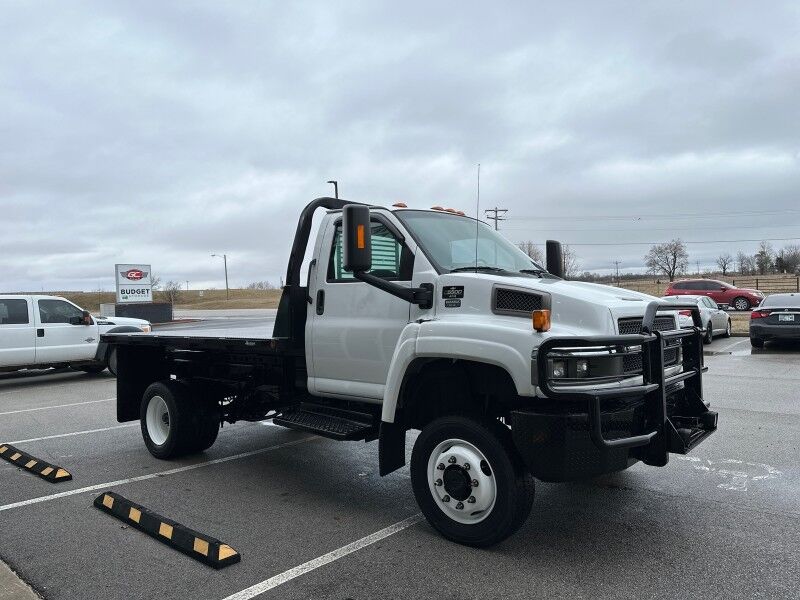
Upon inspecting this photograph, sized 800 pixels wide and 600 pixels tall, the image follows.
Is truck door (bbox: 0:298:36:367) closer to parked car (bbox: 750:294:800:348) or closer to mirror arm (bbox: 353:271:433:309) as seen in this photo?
mirror arm (bbox: 353:271:433:309)

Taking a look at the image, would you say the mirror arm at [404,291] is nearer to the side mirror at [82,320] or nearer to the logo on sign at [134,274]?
the side mirror at [82,320]

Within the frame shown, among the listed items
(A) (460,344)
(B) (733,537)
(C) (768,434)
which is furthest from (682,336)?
(C) (768,434)

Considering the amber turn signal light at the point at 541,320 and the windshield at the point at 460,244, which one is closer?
the amber turn signal light at the point at 541,320

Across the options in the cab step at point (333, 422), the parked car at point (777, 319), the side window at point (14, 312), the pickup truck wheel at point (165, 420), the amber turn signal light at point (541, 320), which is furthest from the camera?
the parked car at point (777, 319)

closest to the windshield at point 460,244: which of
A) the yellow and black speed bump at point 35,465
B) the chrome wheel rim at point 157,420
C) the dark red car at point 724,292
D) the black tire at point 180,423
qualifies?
the black tire at point 180,423

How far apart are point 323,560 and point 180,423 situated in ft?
9.71

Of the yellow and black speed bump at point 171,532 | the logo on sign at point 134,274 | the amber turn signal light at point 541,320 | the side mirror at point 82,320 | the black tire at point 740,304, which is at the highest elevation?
the logo on sign at point 134,274

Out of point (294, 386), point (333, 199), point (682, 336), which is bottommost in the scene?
point (294, 386)

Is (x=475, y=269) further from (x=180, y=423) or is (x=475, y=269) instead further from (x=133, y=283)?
(x=133, y=283)

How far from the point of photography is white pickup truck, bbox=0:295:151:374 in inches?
485

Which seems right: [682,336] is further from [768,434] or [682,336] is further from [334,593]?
[768,434]

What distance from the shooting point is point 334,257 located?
17.6 ft

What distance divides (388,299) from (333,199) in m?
1.41

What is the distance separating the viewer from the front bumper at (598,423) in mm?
3684
